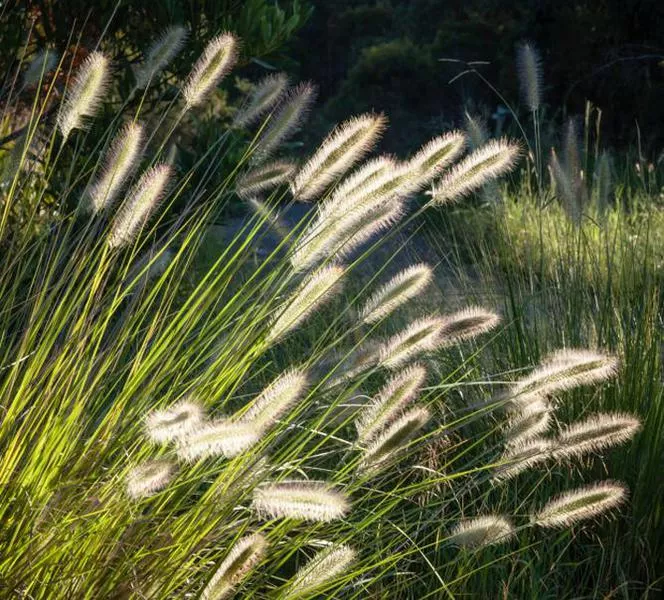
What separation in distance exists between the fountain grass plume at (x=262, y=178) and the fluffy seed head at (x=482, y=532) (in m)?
0.93

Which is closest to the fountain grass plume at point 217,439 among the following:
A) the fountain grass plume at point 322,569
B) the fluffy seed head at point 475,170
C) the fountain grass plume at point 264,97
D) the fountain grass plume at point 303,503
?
the fountain grass plume at point 303,503

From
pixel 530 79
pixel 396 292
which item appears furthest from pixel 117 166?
pixel 530 79

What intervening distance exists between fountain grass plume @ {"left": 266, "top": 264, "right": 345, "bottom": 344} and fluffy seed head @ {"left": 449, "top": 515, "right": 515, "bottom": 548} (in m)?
0.52

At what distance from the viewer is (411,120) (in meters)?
21.4

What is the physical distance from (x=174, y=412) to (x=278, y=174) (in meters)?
1.01

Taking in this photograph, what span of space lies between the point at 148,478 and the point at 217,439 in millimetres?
162

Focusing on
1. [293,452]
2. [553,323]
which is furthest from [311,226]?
[553,323]

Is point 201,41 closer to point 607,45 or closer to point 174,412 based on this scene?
point 174,412

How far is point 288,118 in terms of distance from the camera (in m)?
2.50

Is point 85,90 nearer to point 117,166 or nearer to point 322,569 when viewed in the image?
point 117,166

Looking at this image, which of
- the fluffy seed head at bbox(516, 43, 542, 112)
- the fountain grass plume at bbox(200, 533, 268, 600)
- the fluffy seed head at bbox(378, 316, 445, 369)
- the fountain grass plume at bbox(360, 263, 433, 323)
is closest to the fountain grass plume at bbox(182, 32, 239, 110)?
the fountain grass plume at bbox(360, 263, 433, 323)

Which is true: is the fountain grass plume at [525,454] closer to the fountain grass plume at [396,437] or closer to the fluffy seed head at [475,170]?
the fountain grass plume at [396,437]

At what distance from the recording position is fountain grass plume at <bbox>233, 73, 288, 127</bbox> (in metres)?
2.58

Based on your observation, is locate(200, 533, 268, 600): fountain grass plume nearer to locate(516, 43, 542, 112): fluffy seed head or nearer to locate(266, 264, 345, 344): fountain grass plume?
locate(266, 264, 345, 344): fountain grass plume
